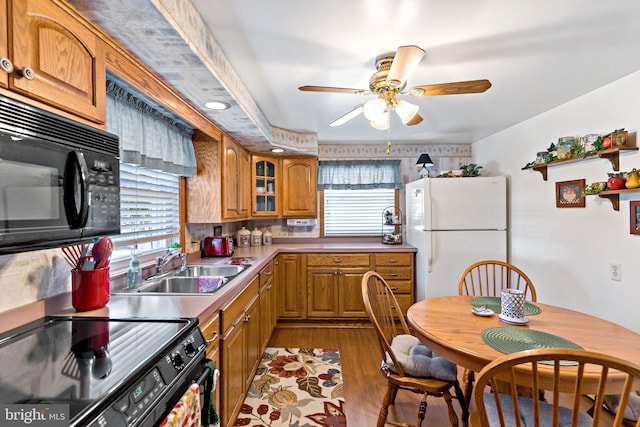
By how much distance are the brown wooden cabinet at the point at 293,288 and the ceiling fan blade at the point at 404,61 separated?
7.76 ft

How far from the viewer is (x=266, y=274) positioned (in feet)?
9.29

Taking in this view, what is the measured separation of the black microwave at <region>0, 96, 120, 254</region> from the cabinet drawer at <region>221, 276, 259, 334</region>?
0.75 m

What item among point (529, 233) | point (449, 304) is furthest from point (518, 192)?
point (449, 304)

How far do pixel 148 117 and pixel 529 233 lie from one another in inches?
131

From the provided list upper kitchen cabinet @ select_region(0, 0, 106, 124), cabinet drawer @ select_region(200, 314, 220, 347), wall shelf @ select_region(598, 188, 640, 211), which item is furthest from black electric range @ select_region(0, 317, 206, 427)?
wall shelf @ select_region(598, 188, 640, 211)

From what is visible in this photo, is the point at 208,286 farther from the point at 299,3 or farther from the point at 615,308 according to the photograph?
the point at 615,308

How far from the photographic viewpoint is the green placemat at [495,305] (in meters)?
1.78

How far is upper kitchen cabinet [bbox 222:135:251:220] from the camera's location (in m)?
2.78

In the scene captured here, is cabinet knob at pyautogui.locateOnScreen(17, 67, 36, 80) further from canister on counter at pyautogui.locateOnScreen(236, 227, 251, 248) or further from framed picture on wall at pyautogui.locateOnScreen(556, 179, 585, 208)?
framed picture on wall at pyautogui.locateOnScreen(556, 179, 585, 208)

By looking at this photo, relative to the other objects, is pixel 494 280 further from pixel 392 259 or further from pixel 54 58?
pixel 54 58

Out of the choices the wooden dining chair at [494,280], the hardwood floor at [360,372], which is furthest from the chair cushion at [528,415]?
the wooden dining chair at [494,280]

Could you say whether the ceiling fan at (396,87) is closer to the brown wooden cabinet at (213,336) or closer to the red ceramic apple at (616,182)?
the red ceramic apple at (616,182)

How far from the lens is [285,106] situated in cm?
263

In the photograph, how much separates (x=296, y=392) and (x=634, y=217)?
2550 millimetres
